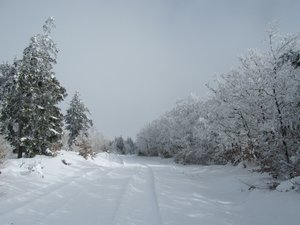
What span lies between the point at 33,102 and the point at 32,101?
0.59ft

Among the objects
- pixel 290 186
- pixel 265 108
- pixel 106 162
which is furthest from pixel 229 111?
pixel 106 162

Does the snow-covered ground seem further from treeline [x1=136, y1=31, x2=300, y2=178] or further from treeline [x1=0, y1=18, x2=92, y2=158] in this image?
treeline [x1=0, y1=18, x2=92, y2=158]

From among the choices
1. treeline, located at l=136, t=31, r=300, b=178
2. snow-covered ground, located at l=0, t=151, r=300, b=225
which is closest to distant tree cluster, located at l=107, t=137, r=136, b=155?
treeline, located at l=136, t=31, r=300, b=178

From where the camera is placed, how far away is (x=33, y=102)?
3181 cm

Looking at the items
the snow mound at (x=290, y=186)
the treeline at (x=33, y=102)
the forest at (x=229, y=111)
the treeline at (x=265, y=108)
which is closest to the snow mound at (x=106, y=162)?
the forest at (x=229, y=111)

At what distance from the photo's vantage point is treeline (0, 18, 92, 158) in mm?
31297

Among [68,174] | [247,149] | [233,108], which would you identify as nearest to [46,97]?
[68,174]

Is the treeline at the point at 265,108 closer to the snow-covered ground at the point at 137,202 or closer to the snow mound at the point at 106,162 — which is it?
the snow-covered ground at the point at 137,202

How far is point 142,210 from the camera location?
13305mm

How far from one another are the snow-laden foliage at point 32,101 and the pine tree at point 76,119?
34.0 metres

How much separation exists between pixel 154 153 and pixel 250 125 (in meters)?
87.2

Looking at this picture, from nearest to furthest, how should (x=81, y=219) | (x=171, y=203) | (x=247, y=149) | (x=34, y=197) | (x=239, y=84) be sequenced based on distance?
1. (x=81, y=219)
2. (x=171, y=203)
3. (x=34, y=197)
4. (x=247, y=149)
5. (x=239, y=84)

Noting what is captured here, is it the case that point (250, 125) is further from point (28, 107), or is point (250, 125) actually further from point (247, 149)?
point (28, 107)

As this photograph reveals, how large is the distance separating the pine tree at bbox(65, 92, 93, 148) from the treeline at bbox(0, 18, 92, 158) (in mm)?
33277
